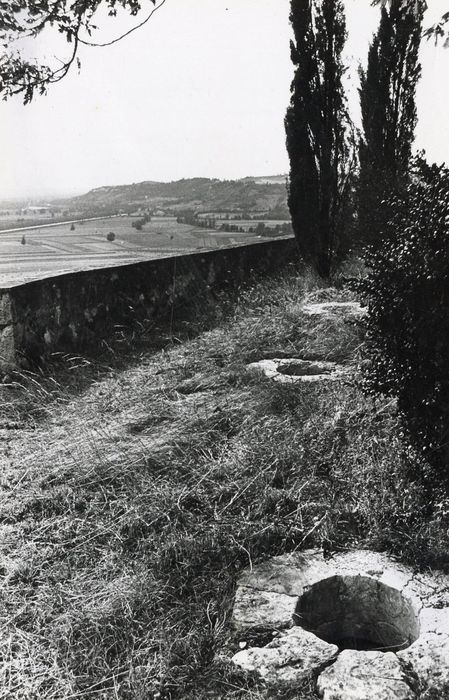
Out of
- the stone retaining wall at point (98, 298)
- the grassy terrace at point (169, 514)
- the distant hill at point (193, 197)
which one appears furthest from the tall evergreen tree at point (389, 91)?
the grassy terrace at point (169, 514)

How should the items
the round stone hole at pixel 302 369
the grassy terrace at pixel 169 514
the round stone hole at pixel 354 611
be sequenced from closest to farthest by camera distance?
1. the grassy terrace at pixel 169 514
2. the round stone hole at pixel 354 611
3. the round stone hole at pixel 302 369

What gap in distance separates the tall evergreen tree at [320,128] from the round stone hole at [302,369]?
518 centimetres

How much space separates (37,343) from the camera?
5.71m

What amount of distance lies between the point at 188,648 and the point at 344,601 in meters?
0.79

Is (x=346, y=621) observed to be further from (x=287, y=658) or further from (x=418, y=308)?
(x=418, y=308)

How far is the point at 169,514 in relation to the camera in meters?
3.24

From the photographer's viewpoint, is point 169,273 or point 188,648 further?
point 169,273

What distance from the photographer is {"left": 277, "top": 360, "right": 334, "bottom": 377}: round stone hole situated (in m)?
5.24

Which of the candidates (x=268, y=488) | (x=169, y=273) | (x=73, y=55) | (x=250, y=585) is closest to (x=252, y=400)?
(x=268, y=488)

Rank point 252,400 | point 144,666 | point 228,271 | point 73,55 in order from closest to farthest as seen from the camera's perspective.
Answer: point 144,666 → point 252,400 → point 73,55 → point 228,271

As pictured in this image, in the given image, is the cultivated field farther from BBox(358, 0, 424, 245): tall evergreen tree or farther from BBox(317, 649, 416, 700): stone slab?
BBox(317, 649, 416, 700): stone slab

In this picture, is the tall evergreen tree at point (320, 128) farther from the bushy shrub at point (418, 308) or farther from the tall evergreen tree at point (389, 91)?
the bushy shrub at point (418, 308)

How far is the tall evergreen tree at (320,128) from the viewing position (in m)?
10.0

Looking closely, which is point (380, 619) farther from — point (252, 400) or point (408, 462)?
point (252, 400)
